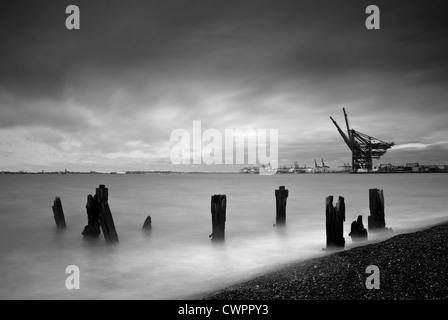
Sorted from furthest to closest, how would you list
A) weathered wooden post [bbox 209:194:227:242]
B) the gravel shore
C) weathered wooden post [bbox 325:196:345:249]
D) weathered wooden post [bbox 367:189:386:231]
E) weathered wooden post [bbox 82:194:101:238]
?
weathered wooden post [bbox 367:189:386:231] < weathered wooden post [bbox 82:194:101:238] < weathered wooden post [bbox 209:194:227:242] < weathered wooden post [bbox 325:196:345:249] < the gravel shore

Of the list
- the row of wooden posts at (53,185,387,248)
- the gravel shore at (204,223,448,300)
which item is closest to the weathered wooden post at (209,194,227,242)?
the row of wooden posts at (53,185,387,248)

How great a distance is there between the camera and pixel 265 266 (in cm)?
754

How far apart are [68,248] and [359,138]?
92.0m

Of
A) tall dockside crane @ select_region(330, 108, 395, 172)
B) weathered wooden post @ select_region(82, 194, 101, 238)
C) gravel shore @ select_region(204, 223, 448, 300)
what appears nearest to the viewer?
gravel shore @ select_region(204, 223, 448, 300)

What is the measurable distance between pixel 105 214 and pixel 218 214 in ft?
10.9

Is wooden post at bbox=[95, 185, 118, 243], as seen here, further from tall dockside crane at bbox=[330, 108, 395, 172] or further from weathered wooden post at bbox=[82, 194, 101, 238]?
tall dockside crane at bbox=[330, 108, 395, 172]

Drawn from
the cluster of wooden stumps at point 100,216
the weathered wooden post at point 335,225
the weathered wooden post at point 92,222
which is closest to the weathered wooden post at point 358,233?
the weathered wooden post at point 335,225

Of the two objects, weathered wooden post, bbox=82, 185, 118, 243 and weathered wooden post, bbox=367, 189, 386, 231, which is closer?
weathered wooden post, bbox=82, 185, 118, 243

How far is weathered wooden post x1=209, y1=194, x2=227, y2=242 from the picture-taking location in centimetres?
865

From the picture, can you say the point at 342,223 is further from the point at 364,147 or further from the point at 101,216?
the point at 364,147

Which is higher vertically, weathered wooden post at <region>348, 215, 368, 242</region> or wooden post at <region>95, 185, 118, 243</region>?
wooden post at <region>95, 185, 118, 243</region>

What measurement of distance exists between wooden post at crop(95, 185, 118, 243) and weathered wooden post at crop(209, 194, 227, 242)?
3.05m
